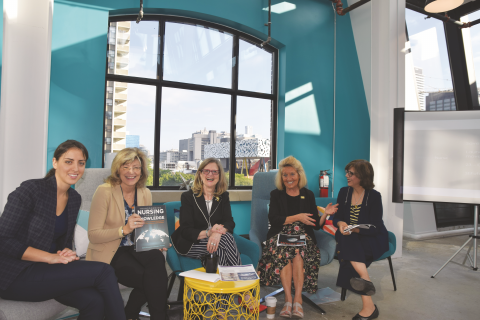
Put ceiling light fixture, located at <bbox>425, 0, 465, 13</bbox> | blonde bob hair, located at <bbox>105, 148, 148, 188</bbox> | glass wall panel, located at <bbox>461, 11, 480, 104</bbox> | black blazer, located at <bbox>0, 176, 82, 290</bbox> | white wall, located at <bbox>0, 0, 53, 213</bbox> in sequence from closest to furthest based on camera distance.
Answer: black blazer, located at <bbox>0, 176, 82, 290</bbox> → blonde bob hair, located at <bbox>105, 148, 148, 188</bbox> → white wall, located at <bbox>0, 0, 53, 213</bbox> → ceiling light fixture, located at <bbox>425, 0, 465, 13</bbox> → glass wall panel, located at <bbox>461, 11, 480, 104</bbox>

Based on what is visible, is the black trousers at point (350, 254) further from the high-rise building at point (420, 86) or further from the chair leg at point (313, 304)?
the high-rise building at point (420, 86)

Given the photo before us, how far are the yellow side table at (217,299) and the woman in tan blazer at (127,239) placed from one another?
196mm

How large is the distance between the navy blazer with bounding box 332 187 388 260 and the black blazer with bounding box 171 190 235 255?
1.01 m

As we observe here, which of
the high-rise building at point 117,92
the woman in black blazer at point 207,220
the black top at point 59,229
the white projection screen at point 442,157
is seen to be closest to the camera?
the black top at point 59,229

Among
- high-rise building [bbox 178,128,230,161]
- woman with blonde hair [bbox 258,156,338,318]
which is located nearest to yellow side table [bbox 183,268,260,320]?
woman with blonde hair [bbox 258,156,338,318]

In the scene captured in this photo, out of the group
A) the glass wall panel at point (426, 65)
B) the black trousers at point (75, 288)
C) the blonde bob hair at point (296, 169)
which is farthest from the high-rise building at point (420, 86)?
the black trousers at point (75, 288)

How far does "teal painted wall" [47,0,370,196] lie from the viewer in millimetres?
3682

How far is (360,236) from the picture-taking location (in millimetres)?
2768

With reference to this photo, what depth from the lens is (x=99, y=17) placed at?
385cm

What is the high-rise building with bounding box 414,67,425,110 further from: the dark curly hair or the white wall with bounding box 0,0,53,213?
the white wall with bounding box 0,0,53,213

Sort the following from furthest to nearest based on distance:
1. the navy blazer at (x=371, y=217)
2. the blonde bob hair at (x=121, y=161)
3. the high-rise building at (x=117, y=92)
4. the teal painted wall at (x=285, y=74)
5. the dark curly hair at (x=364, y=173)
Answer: the high-rise building at (x=117, y=92), the teal painted wall at (x=285, y=74), the dark curly hair at (x=364, y=173), the navy blazer at (x=371, y=217), the blonde bob hair at (x=121, y=161)

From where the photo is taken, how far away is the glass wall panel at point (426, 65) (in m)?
5.73

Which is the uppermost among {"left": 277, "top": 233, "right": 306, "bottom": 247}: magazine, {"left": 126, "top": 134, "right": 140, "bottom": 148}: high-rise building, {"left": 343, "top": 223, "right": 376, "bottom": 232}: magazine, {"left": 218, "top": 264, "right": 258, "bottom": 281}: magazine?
{"left": 126, "top": 134, "right": 140, "bottom": 148}: high-rise building

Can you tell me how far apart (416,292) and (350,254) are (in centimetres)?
104
